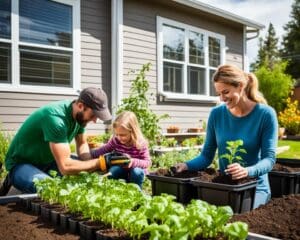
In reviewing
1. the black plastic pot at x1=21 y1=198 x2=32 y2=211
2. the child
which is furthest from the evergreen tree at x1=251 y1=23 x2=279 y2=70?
the black plastic pot at x1=21 y1=198 x2=32 y2=211

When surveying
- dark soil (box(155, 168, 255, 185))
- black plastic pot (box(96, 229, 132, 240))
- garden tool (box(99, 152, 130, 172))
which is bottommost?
black plastic pot (box(96, 229, 132, 240))

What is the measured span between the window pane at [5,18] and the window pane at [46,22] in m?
0.21

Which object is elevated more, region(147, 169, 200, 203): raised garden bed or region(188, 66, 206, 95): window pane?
region(188, 66, 206, 95): window pane

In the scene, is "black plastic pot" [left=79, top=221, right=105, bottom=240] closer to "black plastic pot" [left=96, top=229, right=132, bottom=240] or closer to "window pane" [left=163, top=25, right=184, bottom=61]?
"black plastic pot" [left=96, top=229, right=132, bottom=240]

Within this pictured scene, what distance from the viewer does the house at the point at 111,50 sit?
599cm

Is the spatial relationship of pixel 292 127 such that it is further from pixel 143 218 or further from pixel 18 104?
pixel 143 218

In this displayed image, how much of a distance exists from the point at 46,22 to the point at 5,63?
1.00m

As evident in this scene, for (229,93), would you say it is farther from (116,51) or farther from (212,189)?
(116,51)

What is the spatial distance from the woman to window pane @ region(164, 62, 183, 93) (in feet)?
18.2

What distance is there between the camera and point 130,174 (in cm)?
361

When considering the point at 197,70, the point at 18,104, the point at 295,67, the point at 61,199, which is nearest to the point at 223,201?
the point at 61,199

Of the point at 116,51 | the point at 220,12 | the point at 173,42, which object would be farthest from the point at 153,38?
the point at 220,12

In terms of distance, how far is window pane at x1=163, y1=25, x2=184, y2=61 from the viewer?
8.41 m

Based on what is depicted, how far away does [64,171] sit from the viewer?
2.80 m
